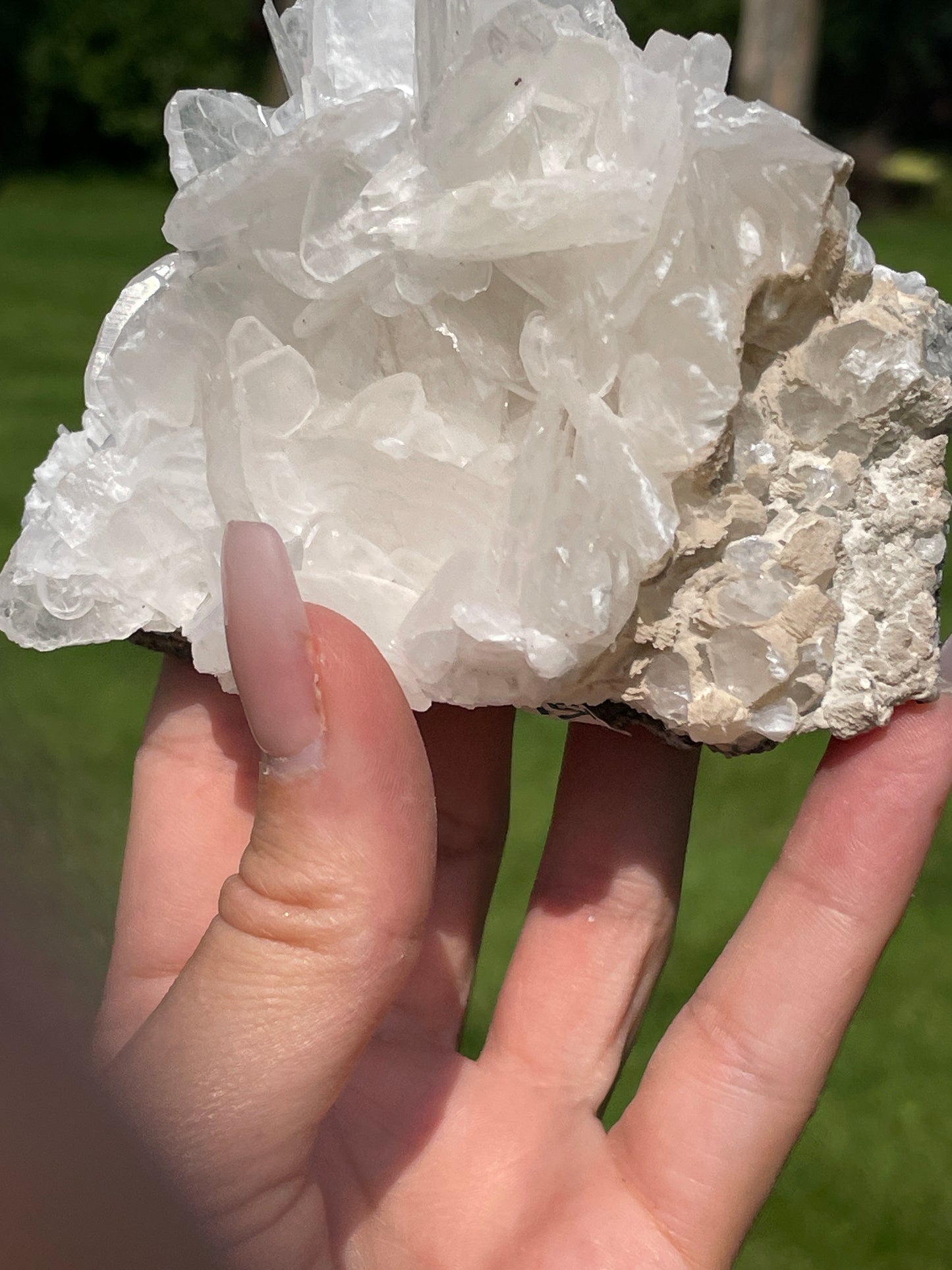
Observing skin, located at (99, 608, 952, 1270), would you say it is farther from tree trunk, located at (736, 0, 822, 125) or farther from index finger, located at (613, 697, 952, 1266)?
tree trunk, located at (736, 0, 822, 125)

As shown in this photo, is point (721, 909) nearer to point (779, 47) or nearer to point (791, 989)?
point (791, 989)

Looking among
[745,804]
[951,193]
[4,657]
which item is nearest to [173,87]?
[951,193]

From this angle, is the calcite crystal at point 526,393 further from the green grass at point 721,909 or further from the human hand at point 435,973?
the green grass at point 721,909

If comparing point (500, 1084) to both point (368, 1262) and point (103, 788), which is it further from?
point (103, 788)

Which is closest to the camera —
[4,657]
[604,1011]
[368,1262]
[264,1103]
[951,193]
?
[264,1103]

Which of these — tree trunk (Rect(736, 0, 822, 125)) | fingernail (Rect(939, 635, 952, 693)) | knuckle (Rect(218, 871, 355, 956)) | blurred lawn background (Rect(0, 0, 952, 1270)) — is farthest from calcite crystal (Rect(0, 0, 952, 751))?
tree trunk (Rect(736, 0, 822, 125))
